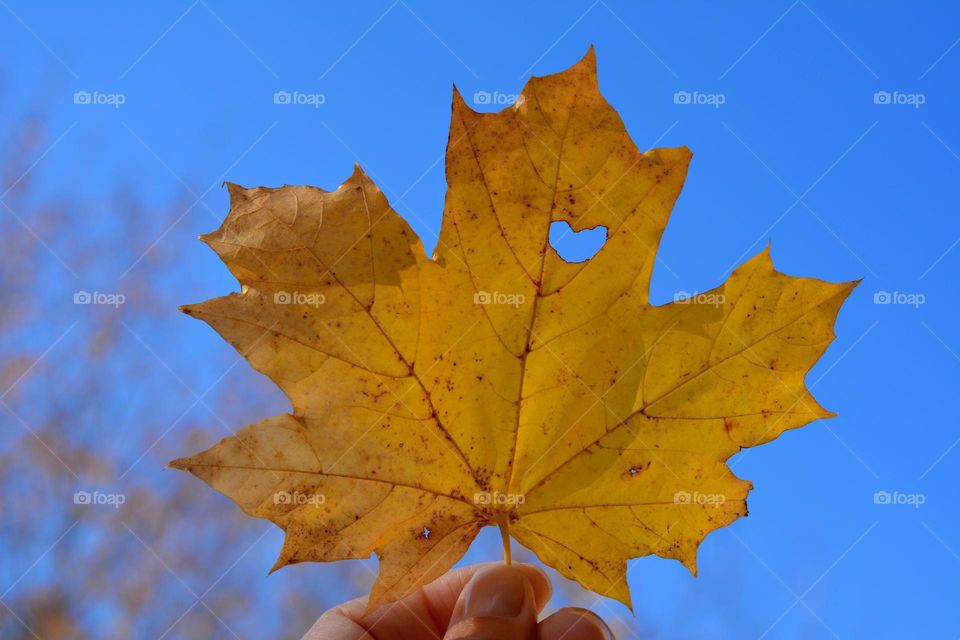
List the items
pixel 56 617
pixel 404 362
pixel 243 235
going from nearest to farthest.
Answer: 1. pixel 243 235
2. pixel 404 362
3. pixel 56 617

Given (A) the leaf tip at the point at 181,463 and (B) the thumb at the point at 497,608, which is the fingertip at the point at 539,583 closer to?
(B) the thumb at the point at 497,608

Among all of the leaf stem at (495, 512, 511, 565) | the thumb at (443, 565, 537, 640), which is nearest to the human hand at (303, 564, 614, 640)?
the thumb at (443, 565, 537, 640)

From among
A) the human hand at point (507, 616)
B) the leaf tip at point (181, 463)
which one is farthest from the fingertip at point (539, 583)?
the leaf tip at point (181, 463)

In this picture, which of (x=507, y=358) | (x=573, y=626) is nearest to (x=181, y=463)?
(x=507, y=358)

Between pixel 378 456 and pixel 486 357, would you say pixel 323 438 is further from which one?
pixel 486 357

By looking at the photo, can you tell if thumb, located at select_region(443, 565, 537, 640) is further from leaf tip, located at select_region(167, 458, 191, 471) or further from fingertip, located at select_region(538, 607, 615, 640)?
leaf tip, located at select_region(167, 458, 191, 471)

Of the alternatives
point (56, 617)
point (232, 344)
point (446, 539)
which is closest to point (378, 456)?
point (446, 539)

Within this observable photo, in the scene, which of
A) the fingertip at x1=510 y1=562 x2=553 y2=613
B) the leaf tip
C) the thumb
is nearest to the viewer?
the leaf tip
